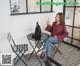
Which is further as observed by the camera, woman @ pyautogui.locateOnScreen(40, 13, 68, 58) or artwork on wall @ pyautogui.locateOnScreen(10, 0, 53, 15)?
woman @ pyautogui.locateOnScreen(40, 13, 68, 58)

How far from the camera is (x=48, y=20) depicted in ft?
12.2

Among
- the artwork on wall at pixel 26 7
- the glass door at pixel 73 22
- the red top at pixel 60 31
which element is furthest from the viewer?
the glass door at pixel 73 22

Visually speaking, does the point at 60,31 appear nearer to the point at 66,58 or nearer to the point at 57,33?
the point at 57,33

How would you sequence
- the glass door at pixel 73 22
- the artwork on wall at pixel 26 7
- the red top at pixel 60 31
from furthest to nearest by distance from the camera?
the glass door at pixel 73 22 < the red top at pixel 60 31 < the artwork on wall at pixel 26 7

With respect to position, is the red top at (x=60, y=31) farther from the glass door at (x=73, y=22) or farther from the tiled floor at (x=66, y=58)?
the glass door at (x=73, y=22)

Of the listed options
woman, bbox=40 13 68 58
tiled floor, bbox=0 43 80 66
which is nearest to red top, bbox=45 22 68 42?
woman, bbox=40 13 68 58

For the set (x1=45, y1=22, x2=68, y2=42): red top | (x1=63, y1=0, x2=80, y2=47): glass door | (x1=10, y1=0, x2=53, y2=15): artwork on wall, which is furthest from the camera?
(x1=63, y1=0, x2=80, y2=47): glass door

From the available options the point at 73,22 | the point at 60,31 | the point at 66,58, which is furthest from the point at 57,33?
the point at 73,22

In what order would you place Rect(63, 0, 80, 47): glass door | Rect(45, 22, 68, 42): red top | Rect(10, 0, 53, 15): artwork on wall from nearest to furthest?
Rect(10, 0, 53, 15): artwork on wall, Rect(45, 22, 68, 42): red top, Rect(63, 0, 80, 47): glass door

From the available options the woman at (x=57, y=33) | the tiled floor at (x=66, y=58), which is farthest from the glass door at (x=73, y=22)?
the woman at (x=57, y=33)

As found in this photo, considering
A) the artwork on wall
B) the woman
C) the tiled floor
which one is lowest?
the tiled floor

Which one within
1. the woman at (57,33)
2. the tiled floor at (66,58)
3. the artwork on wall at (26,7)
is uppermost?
the artwork on wall at (26,7)

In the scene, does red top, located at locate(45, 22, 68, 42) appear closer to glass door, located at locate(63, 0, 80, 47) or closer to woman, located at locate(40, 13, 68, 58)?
woman, located at locate(40, 13, 68, 58)


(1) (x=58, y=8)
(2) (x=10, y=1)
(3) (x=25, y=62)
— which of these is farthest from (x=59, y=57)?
(2) (x=10, y=1)
